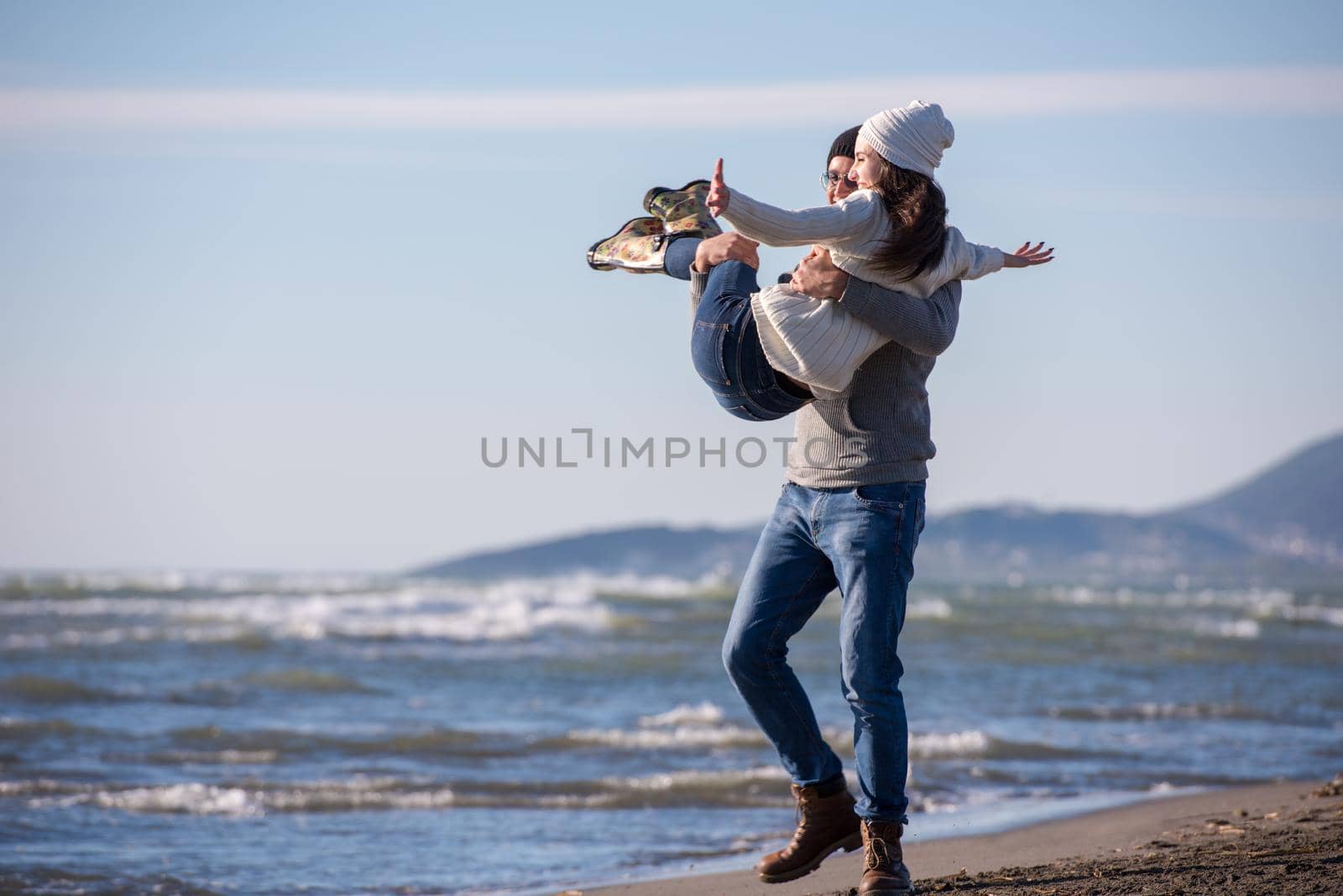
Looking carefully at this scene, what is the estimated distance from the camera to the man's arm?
2883mm

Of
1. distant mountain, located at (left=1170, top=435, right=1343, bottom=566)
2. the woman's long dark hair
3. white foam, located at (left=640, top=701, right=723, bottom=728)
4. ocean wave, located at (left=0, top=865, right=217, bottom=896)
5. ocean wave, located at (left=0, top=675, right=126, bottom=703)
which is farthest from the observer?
distant mountain, located at (left=1170, top=435, right=1343, bottom=566)

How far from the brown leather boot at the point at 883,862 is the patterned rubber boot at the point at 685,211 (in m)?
1.53

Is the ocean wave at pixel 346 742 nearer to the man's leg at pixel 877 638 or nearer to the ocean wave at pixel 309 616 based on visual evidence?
the man's leg at pixel 877 638

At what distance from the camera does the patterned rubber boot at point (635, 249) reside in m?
3.38

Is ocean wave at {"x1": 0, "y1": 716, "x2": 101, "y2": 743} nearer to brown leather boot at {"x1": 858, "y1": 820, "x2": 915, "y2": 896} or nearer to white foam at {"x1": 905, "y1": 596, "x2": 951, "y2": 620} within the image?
brown leather boot at {"x1": 858, "y1": 820, "x2": 915, "y2": 896}

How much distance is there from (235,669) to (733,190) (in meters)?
11.0

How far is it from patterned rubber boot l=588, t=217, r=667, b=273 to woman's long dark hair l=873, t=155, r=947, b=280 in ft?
2.24

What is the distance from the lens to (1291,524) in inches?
5231

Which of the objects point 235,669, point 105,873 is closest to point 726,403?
point 105,873

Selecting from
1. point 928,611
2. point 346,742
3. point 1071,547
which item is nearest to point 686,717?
point 346,742

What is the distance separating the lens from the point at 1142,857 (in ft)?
13.1

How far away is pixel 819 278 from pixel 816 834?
148 centimetres

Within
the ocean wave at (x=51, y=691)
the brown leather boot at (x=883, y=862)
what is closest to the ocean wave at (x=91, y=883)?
the brown leather boot at (x=883, y=862)

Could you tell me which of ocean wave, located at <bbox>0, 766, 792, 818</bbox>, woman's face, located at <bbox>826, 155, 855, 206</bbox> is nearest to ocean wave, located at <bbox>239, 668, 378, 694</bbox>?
ocean wave, located at <bbox>0, 766, 792, 818</bbox>
